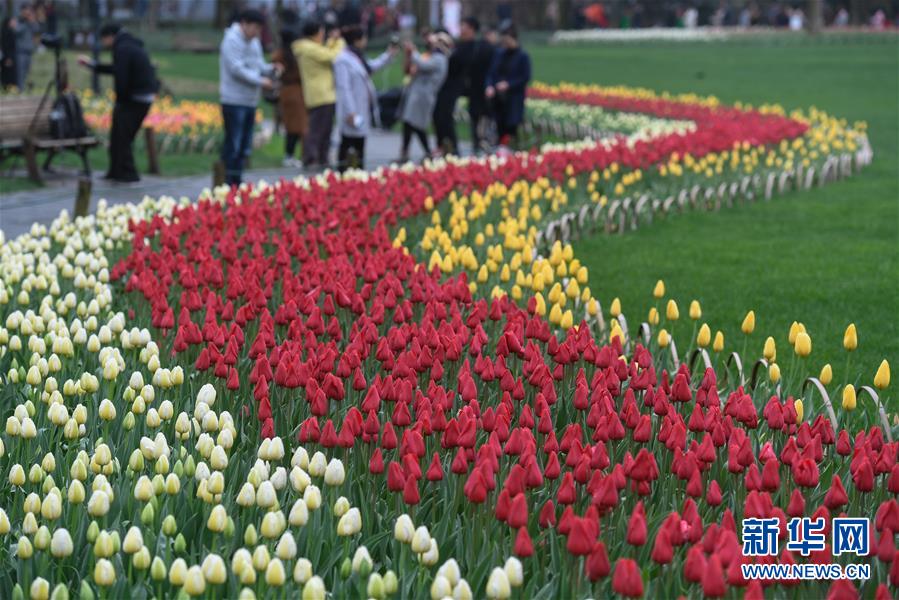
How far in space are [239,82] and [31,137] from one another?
2525 millimetres

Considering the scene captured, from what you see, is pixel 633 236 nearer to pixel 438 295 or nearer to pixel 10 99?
pixel 438 295

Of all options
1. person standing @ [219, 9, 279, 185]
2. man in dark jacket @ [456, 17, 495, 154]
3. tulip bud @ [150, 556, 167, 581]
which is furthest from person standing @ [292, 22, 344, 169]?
tulip bud @ [150, 556, 167, 581]

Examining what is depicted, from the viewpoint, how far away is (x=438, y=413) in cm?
449

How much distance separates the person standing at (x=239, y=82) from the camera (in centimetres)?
1345

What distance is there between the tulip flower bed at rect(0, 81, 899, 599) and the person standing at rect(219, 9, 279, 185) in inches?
231

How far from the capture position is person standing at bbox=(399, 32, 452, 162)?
52.5 feet

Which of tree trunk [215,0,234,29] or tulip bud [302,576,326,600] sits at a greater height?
tulip bud [302,576,326,600]

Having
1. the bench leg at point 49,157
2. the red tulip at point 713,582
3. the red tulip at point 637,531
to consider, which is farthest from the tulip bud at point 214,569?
the bench leg at point 49,157

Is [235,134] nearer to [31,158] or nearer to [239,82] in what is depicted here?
[239,82]

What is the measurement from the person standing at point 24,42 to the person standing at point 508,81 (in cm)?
1141

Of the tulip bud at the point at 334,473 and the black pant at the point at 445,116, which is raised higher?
the tulip bud at the point at 334,473

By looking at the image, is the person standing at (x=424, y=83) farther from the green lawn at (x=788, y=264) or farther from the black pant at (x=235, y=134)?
the green lawn at (x=788, y=264)

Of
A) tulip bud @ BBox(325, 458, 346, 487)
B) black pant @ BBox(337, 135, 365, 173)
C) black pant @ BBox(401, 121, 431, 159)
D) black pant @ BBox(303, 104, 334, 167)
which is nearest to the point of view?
tulip bud @ BBox(325, 458, 346, 487)

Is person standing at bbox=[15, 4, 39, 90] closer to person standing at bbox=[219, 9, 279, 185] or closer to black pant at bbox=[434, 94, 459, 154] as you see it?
black pant at bbox=[434, 94, 459, 154]
